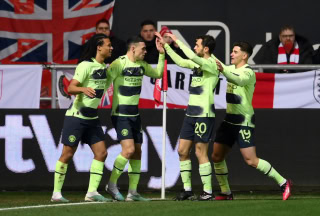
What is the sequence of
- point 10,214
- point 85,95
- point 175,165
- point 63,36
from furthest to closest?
1. point 63,36
2. point 175,165
3. point 85,95
4. point 10,214

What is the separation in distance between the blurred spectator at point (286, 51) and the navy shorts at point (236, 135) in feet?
12.1

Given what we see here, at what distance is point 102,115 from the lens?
17.5 meters

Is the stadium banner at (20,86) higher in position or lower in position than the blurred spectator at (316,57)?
lower

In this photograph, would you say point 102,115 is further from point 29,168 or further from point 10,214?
point 10,214

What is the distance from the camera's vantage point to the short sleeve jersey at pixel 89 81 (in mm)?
14766

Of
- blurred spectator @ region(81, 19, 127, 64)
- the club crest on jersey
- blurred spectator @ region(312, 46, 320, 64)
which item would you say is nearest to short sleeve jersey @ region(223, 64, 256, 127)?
the club crest on jersey

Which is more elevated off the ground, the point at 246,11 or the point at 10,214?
the point at 246,11

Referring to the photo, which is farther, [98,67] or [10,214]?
[98,67]

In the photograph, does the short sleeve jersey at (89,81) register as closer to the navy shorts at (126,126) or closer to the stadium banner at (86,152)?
the navy shorts at (126,126)

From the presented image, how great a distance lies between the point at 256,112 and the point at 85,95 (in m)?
3.61

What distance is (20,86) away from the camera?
687 inches

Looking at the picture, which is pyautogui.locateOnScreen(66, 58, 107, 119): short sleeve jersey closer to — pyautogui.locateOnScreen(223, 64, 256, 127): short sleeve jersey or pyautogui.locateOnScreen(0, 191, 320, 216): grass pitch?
pyautogui.locateOnScreen(0, 191, 320, 216): grass pitch

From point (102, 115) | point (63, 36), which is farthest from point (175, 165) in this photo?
point (63, 36)

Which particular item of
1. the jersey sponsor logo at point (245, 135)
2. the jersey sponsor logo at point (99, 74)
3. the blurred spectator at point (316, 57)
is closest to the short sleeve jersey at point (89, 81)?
the jersey sponsor logo at point (99, 74)
